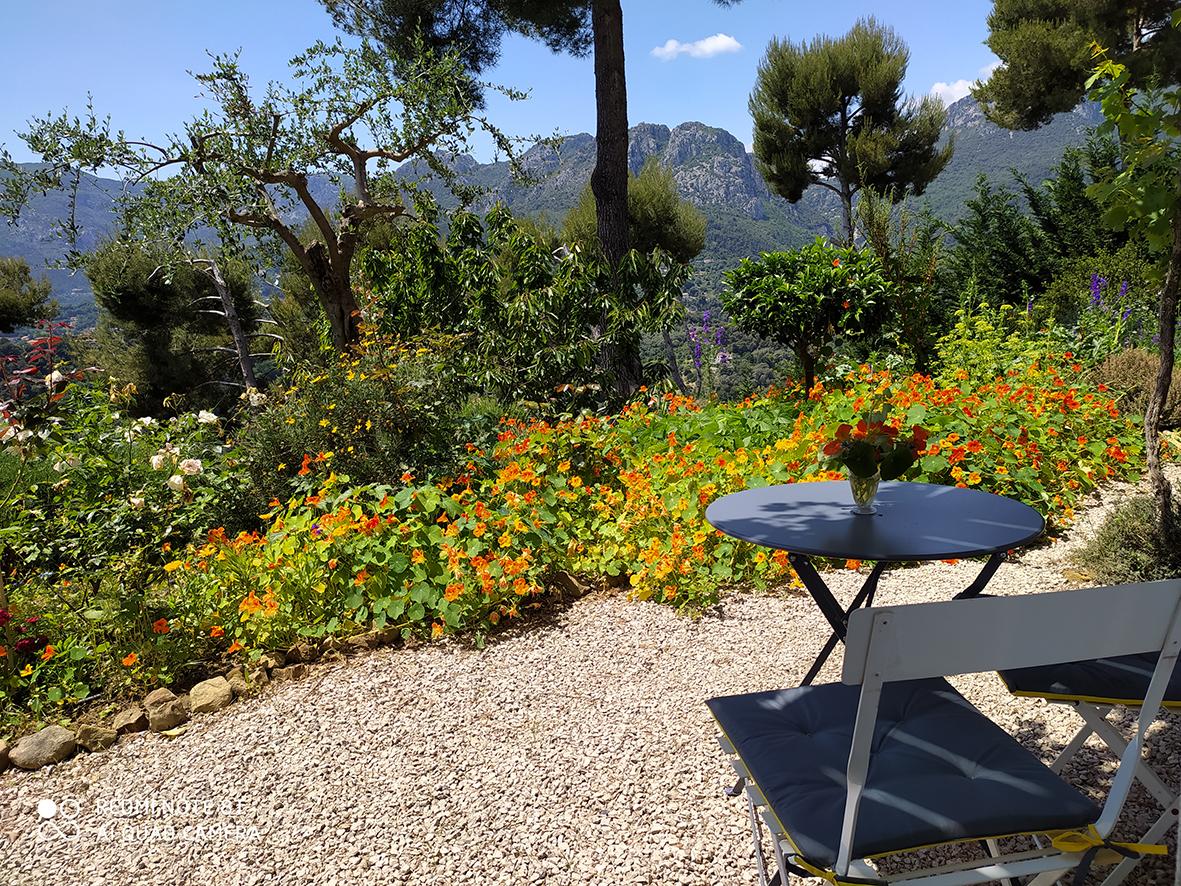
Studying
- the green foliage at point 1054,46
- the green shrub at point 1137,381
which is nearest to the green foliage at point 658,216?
the green foliage at point 1054,46

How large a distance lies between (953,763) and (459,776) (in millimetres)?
1353

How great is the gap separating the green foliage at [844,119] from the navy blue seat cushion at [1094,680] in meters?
16.9

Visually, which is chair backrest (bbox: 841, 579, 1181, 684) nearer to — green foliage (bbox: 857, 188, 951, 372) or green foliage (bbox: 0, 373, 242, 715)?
green foliage (bbox: 0, 373, 242, 715)

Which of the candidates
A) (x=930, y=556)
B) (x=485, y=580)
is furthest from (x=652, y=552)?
(x=930, y=556)

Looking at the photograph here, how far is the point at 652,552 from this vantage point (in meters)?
3.21

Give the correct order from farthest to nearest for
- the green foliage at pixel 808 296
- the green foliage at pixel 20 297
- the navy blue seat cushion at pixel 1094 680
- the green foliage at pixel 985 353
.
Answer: the green foliage at pixel 20 297 < the green foliage at pixel 808 296 < the green foliage at pixel 985 353 < the navy blue seat cushion at pixel 1094 680

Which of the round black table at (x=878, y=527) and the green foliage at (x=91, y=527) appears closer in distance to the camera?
the round black table at (x=878, y=527)

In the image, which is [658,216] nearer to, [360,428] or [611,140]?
[611,140]

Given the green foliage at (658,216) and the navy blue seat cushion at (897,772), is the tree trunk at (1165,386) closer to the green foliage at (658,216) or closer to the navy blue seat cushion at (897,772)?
the navy blue seat cushion at (897,772)

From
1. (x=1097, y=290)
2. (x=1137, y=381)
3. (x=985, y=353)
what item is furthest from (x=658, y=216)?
(x=1137, y=381)

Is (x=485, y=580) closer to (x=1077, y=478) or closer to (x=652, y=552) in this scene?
(x=652, y=552)

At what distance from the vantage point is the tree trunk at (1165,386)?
104 inches

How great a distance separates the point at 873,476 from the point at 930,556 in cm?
40

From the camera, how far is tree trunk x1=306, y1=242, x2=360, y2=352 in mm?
6910
